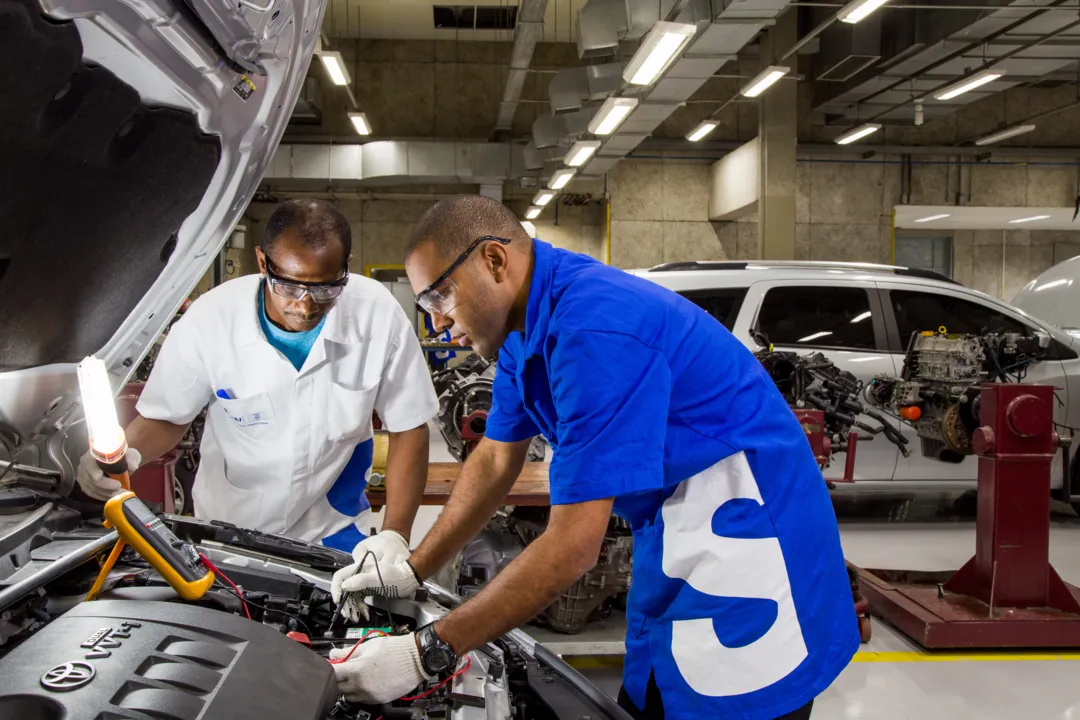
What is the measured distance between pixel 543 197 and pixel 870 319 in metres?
8.05

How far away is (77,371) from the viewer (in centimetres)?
172

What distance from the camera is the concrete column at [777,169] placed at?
10.8 m

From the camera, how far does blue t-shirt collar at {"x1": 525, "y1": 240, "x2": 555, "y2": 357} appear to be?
1.52 meters

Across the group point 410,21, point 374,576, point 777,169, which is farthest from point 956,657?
point 410,21

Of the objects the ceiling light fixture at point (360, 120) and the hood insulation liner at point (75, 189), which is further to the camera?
the ceiling light fixture at point (360, 120)

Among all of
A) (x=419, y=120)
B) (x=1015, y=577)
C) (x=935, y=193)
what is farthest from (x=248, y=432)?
(x=935, y=193)

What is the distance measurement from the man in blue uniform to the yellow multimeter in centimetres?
33

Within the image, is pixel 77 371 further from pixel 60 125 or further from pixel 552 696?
pixel 552 696

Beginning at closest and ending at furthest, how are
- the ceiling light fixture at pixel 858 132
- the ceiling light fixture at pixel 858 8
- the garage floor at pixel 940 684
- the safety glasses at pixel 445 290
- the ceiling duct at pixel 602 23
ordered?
the safety glasses at pixel 445 290 → the garage floor at pixel 940 684 → the ceiling light fixture at pixel 858 8 → the ceiling duct at pixel 602 23 → the ceiling light fixture at pixel 858 132

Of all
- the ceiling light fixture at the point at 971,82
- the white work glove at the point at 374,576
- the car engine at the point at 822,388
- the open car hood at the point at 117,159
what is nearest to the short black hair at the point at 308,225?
the open car hood at the point at 117,159

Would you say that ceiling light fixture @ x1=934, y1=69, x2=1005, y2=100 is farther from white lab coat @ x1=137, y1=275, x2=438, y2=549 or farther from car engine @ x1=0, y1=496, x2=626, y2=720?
car engine @ x1=0, y1=496, x2=626, y2=720

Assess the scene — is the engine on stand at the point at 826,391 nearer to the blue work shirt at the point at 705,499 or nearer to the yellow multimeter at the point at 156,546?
the blue work shirt at the point at 705,499

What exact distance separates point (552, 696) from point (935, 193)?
50.1ft

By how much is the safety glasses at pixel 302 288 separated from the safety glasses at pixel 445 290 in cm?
52
